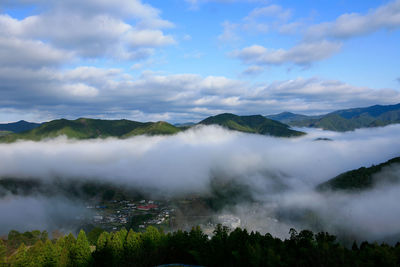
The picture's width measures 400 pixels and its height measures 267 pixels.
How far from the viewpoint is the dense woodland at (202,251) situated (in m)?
51.8

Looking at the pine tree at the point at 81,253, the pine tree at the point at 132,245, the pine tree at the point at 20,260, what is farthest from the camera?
the pine tree at the point at 132,245

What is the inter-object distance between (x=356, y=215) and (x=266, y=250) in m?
176

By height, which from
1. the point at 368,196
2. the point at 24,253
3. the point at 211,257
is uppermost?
the point at 24,253

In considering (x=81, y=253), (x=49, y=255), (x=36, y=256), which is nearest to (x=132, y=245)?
(x=81, y=253)

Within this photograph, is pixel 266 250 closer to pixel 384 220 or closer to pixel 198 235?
pixel 198 235

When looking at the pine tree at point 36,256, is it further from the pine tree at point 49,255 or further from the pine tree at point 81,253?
the pine tree at point 81,253

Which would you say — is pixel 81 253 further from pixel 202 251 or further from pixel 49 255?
pixel 202 251

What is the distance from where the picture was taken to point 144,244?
7119cm

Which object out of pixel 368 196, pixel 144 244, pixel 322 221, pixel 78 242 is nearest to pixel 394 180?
pixel 368 196

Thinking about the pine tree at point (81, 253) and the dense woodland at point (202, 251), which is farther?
the pine tree at point (81, 253)

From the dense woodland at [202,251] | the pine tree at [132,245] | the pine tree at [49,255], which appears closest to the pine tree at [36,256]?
the dense woodland at [202,251]

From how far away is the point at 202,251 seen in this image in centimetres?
6594

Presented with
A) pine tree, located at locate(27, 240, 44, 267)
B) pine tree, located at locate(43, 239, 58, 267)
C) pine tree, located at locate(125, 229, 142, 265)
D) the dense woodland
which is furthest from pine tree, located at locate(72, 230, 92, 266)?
pine tree, located at locate(125, 229, 142, 265)

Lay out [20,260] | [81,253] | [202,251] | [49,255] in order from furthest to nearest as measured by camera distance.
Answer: [202,251] → [81,253] → [49,255] → [20,260]
